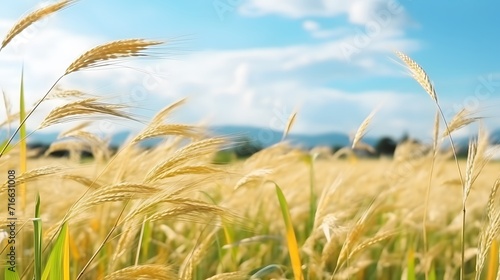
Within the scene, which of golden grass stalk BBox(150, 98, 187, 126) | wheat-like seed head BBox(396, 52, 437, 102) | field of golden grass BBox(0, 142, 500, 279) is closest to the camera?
field of golden grass BBox(0, 142, 500, 279)

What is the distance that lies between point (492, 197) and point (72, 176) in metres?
1.10

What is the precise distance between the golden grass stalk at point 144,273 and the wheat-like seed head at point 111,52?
0.42 metres

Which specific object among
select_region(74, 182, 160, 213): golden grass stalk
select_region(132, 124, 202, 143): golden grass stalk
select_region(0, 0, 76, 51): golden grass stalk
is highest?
select_region(0, 0, 76, 51): golden grass stalk

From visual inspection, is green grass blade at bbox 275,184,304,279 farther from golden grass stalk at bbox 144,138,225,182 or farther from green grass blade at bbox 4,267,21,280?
green grass blade at bbox 4,267,21,280

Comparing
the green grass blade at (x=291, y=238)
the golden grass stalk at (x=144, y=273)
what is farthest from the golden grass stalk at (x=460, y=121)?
the golden grass stalk at (x=144, y=273)

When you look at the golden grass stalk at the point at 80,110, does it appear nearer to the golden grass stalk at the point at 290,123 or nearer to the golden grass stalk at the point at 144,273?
the golden grass stalk at the point at 144,273

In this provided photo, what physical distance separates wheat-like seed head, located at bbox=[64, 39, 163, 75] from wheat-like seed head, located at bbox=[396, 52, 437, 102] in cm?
67

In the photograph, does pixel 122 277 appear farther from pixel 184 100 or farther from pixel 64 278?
pixel 184 100

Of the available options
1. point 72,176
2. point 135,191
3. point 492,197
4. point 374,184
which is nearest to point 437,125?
point 492,197

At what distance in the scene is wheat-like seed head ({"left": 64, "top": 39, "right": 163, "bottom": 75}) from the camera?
1354 millimetres

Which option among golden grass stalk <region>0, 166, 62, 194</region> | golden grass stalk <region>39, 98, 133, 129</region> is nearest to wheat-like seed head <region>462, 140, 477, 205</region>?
golden grass stalk <region>39, 98, 133, 129</region>

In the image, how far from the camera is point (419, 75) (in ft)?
5.56

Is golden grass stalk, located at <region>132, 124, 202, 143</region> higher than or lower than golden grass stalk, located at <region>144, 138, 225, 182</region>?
higher

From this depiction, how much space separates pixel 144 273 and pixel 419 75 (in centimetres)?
86
